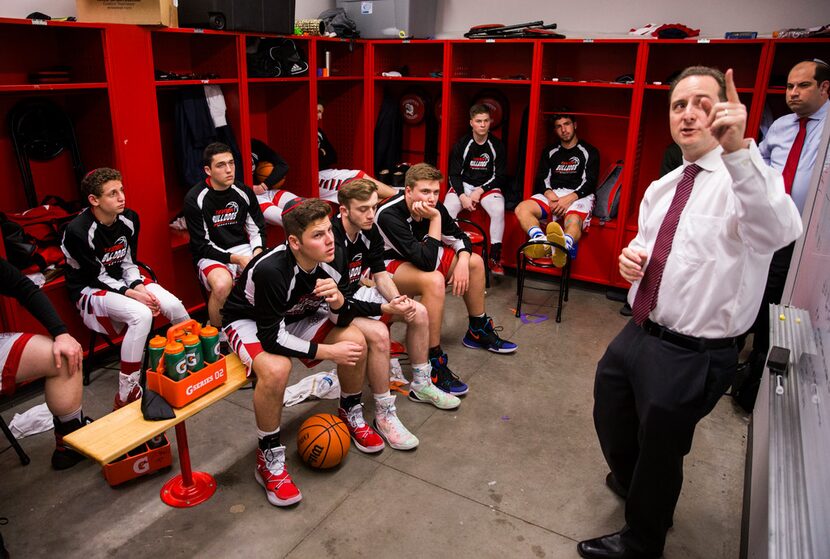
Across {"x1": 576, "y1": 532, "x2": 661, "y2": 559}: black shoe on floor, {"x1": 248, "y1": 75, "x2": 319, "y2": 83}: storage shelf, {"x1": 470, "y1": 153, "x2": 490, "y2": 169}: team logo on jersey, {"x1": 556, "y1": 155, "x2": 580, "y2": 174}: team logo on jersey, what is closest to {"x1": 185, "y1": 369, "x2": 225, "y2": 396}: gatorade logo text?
{"x1": 576, "y1": 532, "x2": 661, "y2": 559}: black shoe on floor

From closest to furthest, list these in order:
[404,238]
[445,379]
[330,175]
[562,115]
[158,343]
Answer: [158,343], [445,379], [404,238], [562,115], [330,175]

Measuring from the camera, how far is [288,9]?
14.5 ft

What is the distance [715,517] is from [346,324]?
171 cm

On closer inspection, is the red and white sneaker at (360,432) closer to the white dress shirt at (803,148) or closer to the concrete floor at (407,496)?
the concrete floor at (407,496)

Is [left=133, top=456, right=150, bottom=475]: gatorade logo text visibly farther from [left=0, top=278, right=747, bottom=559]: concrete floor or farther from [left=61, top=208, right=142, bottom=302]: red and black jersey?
[left=61, top=208, right=142, bottom=302]: red and black jersey

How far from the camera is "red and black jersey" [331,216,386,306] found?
10.3ft

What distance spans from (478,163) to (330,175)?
1.24 m

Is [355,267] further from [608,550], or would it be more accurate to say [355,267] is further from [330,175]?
[330,175]

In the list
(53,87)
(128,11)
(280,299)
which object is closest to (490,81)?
(128,11)

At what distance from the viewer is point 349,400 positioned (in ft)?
Result: 9.50

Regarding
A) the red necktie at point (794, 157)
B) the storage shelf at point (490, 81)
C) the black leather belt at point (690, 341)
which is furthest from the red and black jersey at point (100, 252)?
the red necktie at point (794, 157)

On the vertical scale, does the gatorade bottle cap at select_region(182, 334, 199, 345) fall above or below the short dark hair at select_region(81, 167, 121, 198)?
below

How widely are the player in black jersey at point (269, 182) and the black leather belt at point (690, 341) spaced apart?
10.2 feet

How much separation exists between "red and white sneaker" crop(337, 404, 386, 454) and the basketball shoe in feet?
4.03
